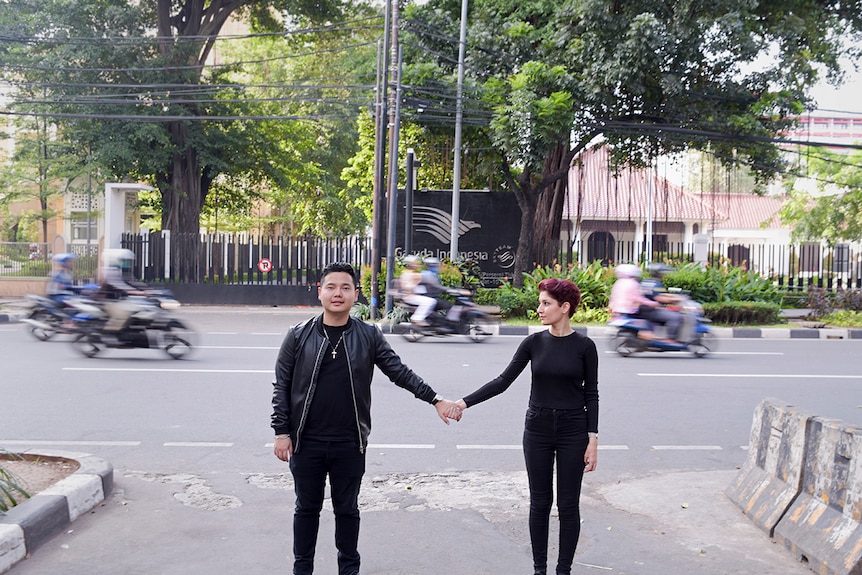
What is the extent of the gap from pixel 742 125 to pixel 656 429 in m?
15.0

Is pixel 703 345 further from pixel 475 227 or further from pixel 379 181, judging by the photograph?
pixel 475 227

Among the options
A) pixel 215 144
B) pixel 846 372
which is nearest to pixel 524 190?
pixel 215 144

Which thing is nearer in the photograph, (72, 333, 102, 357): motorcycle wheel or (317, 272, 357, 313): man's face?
(317, 272, 357, 313): man's face

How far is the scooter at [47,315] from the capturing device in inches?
595

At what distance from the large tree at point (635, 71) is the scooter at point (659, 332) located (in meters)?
8.52

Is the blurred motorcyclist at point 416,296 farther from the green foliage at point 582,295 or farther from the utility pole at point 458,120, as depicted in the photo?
the utility pole at point 458,120

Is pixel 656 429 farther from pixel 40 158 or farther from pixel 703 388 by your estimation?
pixel 40 158

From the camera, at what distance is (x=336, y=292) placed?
4246 mm

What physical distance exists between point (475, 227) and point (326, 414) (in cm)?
2259

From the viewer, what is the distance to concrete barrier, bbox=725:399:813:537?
521cm

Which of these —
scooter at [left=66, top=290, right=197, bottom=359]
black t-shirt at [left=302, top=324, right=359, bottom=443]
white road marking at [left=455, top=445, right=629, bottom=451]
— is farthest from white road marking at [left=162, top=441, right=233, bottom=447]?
scooter at [left=66, top=290, right=197, bottom=359]

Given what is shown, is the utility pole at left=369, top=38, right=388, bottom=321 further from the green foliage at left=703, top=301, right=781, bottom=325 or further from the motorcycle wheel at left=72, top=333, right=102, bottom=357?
the motorcycle wheel at left=72, top=333, right=102, bottom=357

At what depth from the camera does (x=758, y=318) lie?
20.0m

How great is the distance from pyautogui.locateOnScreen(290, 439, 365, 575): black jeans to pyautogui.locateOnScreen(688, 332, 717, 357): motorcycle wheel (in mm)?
10638
